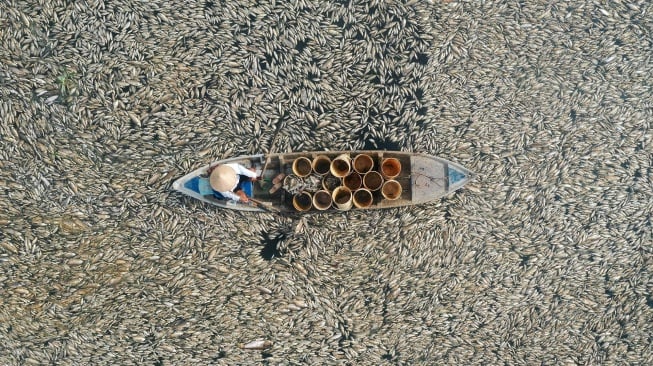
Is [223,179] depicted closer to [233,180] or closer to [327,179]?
[233,180]

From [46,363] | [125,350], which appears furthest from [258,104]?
[46,363]

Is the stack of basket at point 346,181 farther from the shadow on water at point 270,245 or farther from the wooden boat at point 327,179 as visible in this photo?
the shadow on water at point 270,245

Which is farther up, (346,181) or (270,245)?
(346,181)

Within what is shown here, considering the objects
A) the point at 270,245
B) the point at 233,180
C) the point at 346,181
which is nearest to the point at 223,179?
the point at 233,180

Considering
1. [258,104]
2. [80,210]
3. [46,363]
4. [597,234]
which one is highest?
[258,104]

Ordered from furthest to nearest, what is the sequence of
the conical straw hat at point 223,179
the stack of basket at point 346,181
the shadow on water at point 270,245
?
the shadow on water at point 270,245 < the stack of basket at point 346,181 < the conical straw hat at point 223,179

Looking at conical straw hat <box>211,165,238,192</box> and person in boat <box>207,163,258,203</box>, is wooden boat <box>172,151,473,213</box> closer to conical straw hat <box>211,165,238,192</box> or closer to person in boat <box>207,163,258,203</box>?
person in boat <box>207,163,258,203</box>

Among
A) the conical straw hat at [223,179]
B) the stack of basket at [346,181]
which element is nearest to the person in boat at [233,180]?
the conical straw hat at [223,179]

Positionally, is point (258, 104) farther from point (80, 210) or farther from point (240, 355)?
point (240, 355)
